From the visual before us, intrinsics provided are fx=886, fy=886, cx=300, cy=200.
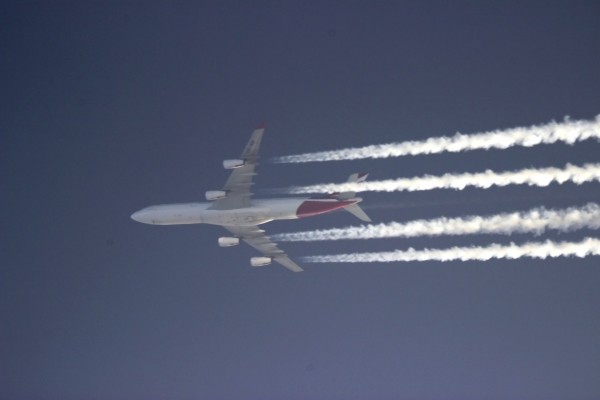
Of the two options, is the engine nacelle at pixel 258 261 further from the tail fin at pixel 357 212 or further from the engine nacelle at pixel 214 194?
the tail fin at pixel 357 212

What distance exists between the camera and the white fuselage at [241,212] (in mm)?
45188

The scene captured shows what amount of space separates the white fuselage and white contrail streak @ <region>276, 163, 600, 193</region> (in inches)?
29.2

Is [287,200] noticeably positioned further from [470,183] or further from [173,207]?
[470,183]

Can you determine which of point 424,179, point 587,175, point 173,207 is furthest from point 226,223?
point 587,175

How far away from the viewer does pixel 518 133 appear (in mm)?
39000

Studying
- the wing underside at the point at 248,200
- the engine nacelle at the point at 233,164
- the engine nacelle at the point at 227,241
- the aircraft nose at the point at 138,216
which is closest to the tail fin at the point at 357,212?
the wing underside at the point at 248,200

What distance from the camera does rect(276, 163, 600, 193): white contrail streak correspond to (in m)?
37.9

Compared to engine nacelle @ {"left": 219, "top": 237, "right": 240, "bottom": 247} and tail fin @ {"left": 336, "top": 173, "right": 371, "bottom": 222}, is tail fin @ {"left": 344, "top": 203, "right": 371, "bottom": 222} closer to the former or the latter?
tail fin @ {"left": 336, "top": 173, "right": 371, "bottom": 222}

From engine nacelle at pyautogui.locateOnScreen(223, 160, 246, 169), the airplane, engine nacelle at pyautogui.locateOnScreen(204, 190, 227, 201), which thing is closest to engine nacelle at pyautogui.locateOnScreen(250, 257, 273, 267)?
the airplane

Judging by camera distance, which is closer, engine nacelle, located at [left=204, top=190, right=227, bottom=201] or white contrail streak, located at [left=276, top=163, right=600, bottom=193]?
white contrail streak, located at [left=276, top=163, right=600, bottom=193]

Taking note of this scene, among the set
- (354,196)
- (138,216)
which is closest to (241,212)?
(354,196)

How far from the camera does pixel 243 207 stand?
46.4 metres

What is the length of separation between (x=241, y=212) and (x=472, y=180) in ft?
40.3

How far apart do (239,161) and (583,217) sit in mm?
16453
